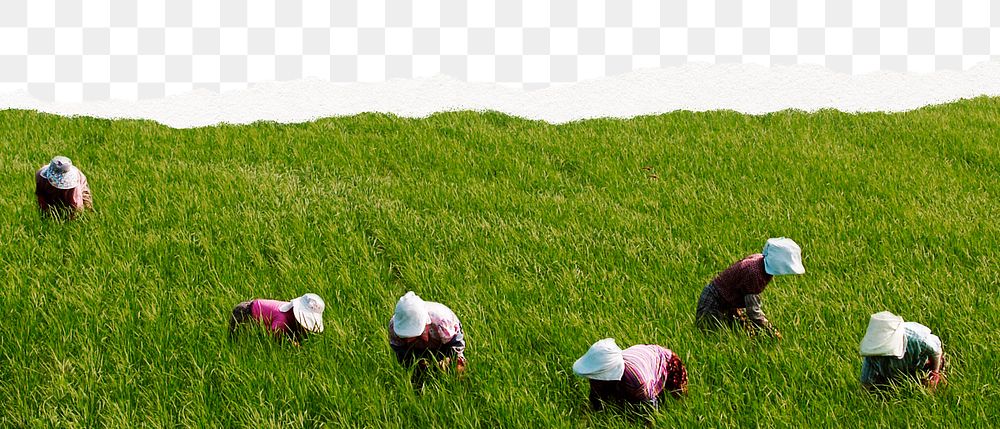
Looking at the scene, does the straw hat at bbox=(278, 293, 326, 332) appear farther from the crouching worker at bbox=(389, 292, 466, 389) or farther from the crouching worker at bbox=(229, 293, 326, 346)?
the crouching worker at bbox=(389, 292, 466, 389)

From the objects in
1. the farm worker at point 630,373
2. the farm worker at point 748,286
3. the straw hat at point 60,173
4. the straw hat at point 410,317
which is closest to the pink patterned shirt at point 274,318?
the straw hat at point 410,317

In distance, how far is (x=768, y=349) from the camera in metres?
3.79

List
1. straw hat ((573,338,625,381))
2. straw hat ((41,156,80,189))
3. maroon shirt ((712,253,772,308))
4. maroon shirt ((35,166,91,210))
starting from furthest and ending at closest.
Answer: maroon shirt ((35,166,91,210)), straw hat ((41,156,80,189)), maroon shirt ((712,253,772,308)), straw hat ((573,338,625,381))

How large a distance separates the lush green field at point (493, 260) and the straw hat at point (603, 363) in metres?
0.30

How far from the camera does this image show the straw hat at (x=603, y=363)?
118 inches

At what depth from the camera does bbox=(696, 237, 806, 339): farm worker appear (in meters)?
3.52

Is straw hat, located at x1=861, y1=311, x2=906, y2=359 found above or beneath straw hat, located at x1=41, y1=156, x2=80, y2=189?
beneath

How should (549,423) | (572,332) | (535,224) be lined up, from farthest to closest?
(535,224) < (572,332) < (549,423)

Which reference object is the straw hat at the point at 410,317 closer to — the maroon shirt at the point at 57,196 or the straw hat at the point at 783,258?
the straw hat at the point at 783,258

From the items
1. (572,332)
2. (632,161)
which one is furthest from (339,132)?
(572,332)

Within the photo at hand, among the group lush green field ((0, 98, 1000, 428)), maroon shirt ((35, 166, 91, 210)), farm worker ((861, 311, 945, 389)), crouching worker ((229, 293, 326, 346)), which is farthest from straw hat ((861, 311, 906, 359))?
maroon shirt ((35, 166, 91, 210))

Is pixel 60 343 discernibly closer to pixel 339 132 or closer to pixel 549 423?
pixel 549 423

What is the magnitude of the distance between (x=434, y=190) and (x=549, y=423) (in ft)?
11.3

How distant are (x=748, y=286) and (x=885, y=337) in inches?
26.1
